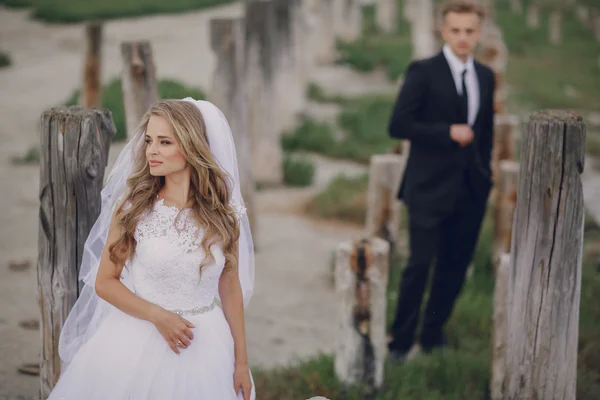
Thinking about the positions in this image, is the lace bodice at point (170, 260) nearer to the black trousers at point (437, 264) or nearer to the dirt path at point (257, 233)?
the dirt path at point (257, 233)

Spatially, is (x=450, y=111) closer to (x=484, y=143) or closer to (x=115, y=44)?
(x=484, y=143)

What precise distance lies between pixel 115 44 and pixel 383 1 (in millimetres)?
6209

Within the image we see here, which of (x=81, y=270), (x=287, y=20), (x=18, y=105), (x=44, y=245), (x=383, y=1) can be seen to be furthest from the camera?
(x=383, y=1)

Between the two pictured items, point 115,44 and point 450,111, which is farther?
point 115,44

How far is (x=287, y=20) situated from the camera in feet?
33.0

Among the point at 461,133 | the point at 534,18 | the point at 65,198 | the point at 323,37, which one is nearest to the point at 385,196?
the point at 461,133

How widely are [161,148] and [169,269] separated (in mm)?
417

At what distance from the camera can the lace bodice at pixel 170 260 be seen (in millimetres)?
3166

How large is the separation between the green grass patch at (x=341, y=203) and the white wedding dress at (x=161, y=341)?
535cm

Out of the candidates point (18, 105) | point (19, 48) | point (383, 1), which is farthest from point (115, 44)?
point (383, 1)

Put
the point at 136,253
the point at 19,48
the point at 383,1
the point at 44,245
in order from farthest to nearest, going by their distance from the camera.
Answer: the point at 383,1
the point at 19,48
the point at 44,245
the point at 136,253

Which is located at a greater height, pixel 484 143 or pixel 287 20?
pixel 287 20

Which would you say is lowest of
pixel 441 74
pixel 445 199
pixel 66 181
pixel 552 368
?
pixel 552 368

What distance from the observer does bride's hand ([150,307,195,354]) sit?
124 inches
